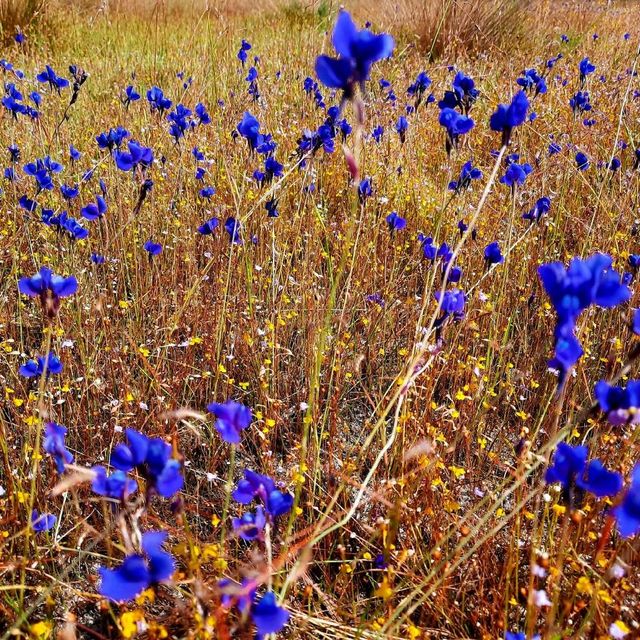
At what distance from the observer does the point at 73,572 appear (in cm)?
150

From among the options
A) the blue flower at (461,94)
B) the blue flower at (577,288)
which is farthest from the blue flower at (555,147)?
the blue flower at (577,288)

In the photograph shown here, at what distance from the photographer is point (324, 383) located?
79.0 inches

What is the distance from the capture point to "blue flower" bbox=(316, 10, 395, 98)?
2.71ft

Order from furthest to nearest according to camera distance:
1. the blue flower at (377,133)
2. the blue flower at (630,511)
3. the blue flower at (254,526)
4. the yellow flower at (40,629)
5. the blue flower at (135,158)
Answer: the blue flower at (377,133)
the blue flower at (135,158)
the yellow flower at (40,629)
the blue flower at (254,526)
the blue flower at (630,511)

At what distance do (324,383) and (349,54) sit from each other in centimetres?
131

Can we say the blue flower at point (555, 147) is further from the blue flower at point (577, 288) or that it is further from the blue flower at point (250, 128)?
the blue flower at point (577, 288)

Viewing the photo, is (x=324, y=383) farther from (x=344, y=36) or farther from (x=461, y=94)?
(x=344, y=36)

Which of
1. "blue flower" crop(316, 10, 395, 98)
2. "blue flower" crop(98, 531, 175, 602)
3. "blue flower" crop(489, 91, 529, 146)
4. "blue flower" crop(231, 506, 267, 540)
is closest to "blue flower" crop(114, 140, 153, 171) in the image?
"blue flower" crop(489, 91, 529, 146)

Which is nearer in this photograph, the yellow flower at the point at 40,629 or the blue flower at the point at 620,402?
the blue flower at the point at 620,402

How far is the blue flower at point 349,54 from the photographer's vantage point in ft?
2.71

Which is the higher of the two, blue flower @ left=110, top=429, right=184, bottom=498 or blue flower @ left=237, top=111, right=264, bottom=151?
blue flower @ left=237, top=111, right=264, bottom=151

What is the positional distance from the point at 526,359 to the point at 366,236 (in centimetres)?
93

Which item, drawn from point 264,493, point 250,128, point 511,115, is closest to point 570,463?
point 264,493

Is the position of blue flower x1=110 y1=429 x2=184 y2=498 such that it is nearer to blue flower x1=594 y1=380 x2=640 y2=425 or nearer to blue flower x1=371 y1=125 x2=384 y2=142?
blue flower x1=594 y1=380 x2=640 y2=425
